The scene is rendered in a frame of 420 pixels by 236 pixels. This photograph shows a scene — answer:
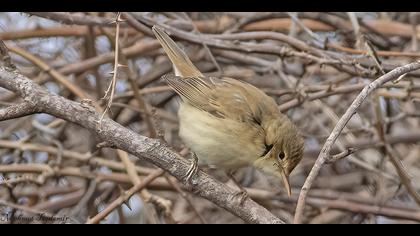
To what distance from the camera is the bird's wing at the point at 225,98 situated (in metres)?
3.14

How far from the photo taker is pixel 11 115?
2129 mm

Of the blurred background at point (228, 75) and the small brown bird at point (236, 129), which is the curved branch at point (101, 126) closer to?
the small brown bird at point (236, 129)

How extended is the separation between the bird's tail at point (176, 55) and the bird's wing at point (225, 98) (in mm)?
148

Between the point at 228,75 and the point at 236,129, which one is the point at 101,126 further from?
the point at 228,75

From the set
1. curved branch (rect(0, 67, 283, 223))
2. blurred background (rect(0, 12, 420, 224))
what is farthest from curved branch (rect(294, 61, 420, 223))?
blurred background (rect(0, 12, 420, 224))

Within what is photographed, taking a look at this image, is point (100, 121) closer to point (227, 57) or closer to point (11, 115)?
point (11, 115)

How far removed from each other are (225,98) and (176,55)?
1.32 feet

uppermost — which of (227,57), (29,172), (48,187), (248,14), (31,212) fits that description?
(248,14)

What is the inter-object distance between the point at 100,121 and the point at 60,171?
133 cm

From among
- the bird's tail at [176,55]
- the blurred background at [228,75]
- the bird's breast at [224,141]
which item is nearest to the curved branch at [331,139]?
the blurred background at [228,75]

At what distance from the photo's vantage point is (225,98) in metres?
3.25

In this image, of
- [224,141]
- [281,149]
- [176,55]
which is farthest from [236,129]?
[176,55]

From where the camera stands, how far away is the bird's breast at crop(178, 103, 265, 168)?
3000 mm
